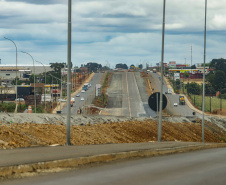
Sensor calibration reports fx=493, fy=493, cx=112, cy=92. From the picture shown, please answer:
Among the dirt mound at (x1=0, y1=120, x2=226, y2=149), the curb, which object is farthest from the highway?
the curb

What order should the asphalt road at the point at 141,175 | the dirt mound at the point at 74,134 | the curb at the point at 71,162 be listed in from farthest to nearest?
the dirt mound at the point at 74,134 → the curb at the point at 71,162 → the asphalt road at the point at 141,175

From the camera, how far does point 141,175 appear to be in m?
11.9

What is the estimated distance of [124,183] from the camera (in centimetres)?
1059

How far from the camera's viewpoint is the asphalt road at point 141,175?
35.1 ft

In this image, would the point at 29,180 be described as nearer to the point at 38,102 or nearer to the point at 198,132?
the point at 198,132

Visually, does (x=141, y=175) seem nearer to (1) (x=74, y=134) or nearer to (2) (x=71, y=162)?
(2) (x=71, y=162)

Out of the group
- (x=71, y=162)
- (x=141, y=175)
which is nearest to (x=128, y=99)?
(x=71, y=162)

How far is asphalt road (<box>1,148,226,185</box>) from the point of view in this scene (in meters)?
10.7

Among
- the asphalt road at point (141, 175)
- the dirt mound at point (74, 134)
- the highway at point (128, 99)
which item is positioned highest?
the asphalt road at point (141, 175)

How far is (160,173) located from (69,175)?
236 centimetres

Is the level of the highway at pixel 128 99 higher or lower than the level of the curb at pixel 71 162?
lower

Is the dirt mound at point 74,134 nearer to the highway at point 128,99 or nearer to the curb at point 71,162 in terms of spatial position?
the curb at point 71,162

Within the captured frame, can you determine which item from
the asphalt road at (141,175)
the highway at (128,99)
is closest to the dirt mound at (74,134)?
the asphalt road at (141,175)

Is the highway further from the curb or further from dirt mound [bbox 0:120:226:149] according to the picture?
the curb
